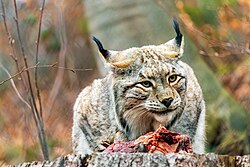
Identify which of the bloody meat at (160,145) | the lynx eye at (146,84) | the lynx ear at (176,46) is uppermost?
the lynx ear at (176,46)

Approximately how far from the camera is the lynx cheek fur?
592 cm

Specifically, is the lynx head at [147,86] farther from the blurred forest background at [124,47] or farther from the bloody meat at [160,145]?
the blurred forest background at [124,47]

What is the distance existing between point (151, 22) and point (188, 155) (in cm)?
632

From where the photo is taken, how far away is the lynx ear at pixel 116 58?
A: 20.1ft

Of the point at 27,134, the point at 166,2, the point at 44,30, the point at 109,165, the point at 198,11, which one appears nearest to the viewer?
the point at 109,165

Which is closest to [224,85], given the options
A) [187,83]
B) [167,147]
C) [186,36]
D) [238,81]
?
[238,81]

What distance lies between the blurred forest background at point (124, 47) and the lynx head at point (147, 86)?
214cm

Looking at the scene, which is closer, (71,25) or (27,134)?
(27,134)

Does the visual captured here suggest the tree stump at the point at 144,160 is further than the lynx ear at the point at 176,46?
No

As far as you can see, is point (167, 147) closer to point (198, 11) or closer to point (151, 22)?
point (151, 22)

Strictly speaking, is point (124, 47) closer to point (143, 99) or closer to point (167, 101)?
point (143, 99)

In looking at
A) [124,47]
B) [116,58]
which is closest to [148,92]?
[116,58]

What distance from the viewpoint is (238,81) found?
1095 centimetres

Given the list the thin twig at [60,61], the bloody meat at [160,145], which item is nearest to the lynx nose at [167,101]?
the bloody meat at [160,145]
